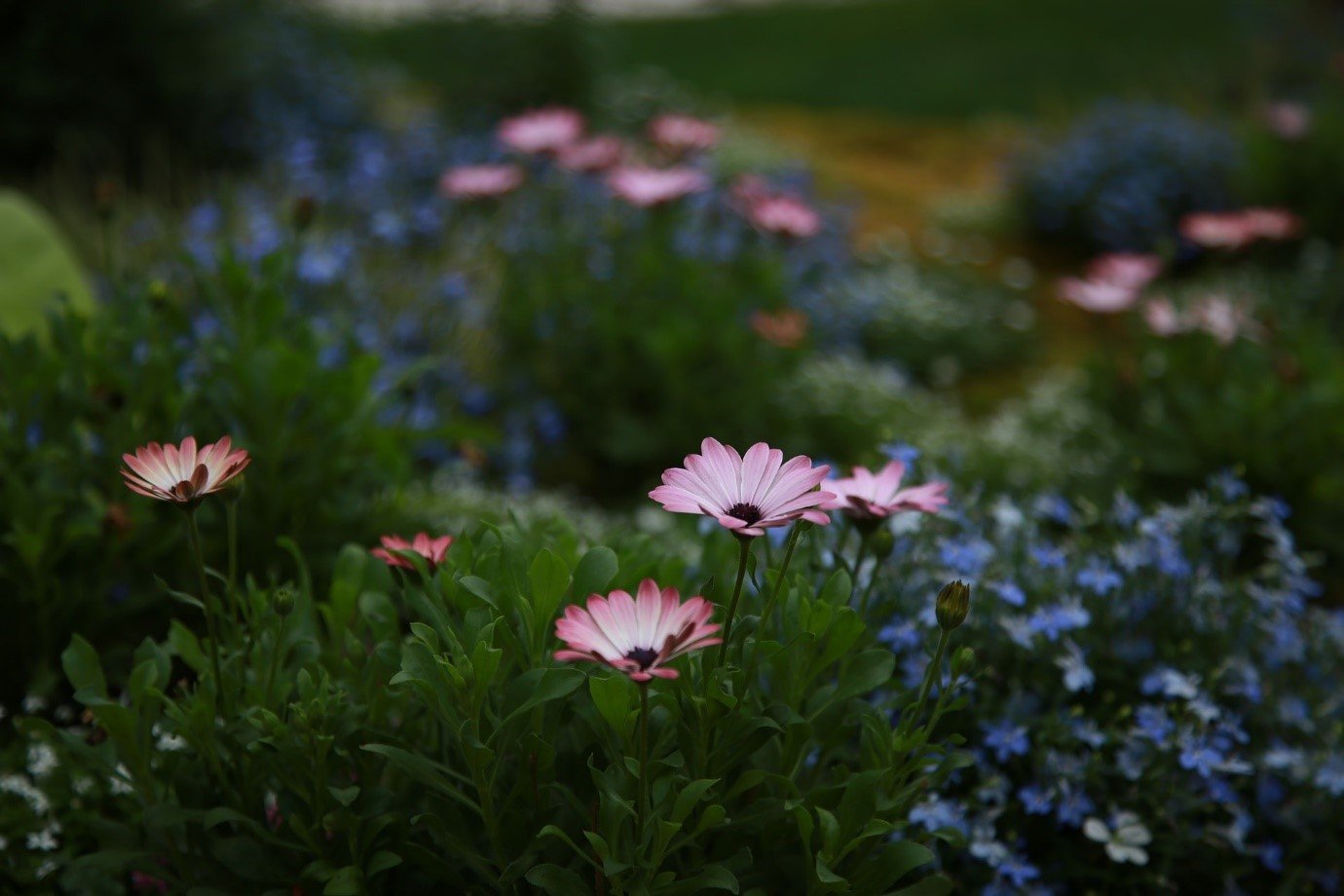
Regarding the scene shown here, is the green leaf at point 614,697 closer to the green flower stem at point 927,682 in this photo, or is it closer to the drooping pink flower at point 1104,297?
the green flower stem at point 927,682

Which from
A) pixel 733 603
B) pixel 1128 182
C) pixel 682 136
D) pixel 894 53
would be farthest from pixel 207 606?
pixel 894 53

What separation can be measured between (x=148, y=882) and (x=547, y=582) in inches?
31.7

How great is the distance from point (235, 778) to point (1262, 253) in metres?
5.12

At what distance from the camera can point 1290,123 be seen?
20.3 feet

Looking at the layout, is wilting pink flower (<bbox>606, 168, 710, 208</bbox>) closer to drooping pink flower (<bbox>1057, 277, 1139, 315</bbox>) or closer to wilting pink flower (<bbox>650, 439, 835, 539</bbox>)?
drooping pink flower (<bbox>1057, 277, 1139, 315</bbox>)

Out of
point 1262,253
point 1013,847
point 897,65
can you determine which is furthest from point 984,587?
point 897,65

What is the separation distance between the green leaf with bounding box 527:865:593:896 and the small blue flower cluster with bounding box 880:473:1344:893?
0.52 m

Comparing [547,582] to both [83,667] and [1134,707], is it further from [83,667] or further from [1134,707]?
[1134,707]

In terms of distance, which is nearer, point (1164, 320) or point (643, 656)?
point (643, 656)

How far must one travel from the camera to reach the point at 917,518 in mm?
1938

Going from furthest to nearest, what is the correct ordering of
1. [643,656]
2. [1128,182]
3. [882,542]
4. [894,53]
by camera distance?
[894,53] → [1128,182] → [882,542] → [643,656]

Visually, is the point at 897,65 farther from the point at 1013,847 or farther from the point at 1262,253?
the point at 1013,847

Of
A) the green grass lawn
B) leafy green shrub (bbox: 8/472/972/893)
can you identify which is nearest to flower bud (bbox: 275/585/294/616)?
leafy green shrub (bbox: 8/472/972/893)

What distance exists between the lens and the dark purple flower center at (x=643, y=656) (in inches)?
47.3
